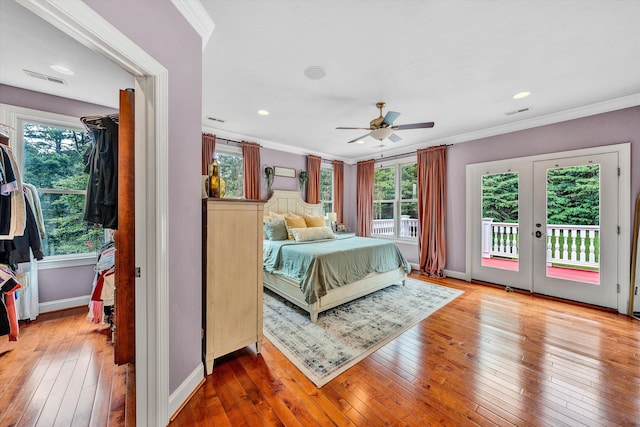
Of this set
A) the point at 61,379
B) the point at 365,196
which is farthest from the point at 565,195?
the point at 61,379

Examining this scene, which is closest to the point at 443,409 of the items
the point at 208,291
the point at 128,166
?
the point at 208,291

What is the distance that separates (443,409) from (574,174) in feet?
12.2

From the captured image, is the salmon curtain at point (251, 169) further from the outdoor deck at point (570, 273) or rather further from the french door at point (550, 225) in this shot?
the outdoor deck at point (570, 273)

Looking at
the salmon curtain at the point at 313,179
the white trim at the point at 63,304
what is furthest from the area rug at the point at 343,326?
the salmon curtain at the point at 313,179

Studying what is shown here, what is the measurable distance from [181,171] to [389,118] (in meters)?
2.22

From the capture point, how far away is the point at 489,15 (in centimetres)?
167

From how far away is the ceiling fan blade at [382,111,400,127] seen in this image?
2630mm

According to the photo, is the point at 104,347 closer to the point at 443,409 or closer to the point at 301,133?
the point at 443,409

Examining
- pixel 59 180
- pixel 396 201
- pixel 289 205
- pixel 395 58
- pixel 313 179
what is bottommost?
pixel 289 205

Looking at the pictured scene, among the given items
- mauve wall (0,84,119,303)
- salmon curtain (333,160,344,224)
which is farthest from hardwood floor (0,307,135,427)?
salmon curtain (333,160,344,224)

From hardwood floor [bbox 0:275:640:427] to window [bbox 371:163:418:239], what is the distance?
3002 mm

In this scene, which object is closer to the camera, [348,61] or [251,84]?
[348,61]

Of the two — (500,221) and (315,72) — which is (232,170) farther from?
(500,221)

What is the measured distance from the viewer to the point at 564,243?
3391 mm
